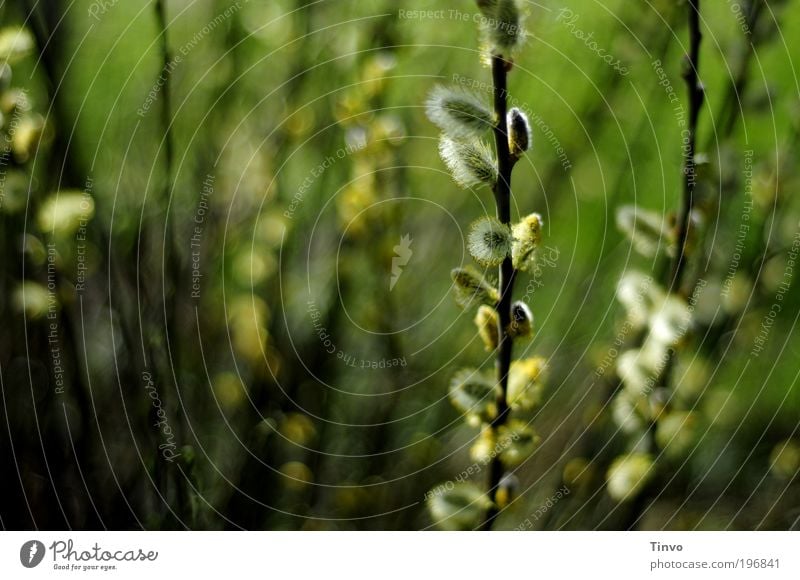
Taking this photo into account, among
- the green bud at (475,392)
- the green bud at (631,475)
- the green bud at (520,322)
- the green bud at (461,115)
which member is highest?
→ the green bud at (461,115)

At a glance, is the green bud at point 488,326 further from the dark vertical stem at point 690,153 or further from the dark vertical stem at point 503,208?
the dark vertical stem at point 690,153

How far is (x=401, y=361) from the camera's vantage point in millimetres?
658

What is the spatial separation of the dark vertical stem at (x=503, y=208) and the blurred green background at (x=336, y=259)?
8.3 inches

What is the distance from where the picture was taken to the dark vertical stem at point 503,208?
39 cm

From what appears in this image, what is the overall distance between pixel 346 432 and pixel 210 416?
4.6 inches

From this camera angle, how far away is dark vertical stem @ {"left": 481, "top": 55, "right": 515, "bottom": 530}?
39 centimetres

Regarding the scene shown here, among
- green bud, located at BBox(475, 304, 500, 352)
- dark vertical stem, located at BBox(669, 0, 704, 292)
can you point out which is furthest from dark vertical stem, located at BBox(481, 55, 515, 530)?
dark vertical stem, located at BBox(669, 0, 704, 292)

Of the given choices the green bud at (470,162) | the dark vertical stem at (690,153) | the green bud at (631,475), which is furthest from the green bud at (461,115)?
the green bud at (631,475)

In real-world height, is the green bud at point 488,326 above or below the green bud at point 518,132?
below

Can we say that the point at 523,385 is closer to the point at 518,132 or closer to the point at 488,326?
the point at 488,326

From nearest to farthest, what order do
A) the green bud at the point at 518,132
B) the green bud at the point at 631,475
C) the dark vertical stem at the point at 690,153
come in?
1. the green bud at the point at 518,132
2. the dark vertical stem at the point at 690,153
3. the green bud at the point at 631,475

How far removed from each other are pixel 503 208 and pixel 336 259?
266mm

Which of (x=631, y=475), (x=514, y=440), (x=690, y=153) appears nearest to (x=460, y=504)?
(x=514, y=440)

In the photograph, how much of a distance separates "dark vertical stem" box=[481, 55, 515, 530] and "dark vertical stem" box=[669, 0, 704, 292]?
0.45 feet
